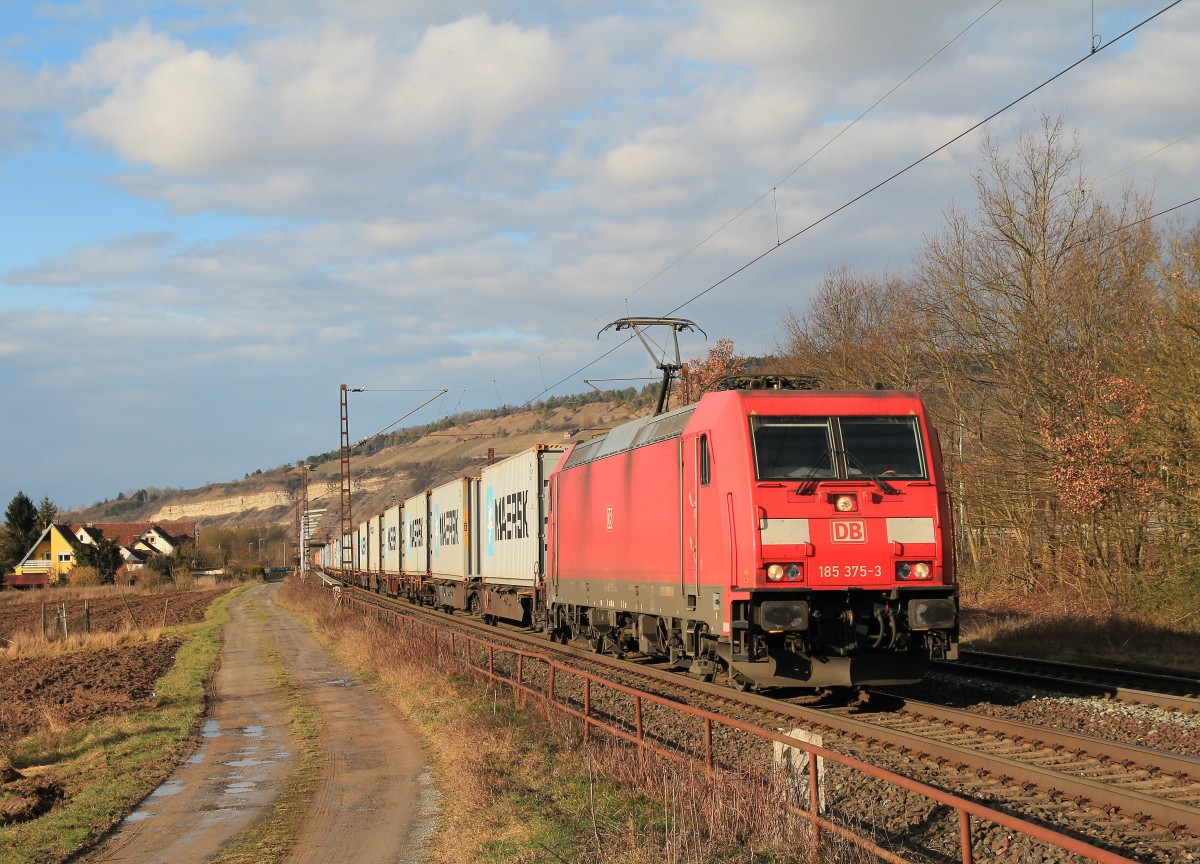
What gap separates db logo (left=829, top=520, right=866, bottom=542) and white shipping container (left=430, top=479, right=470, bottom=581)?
22038 millimetres

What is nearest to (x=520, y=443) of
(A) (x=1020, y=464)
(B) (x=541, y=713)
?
(A) (x=1020, y=464)

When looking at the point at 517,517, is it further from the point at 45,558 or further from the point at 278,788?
the point at 45,558

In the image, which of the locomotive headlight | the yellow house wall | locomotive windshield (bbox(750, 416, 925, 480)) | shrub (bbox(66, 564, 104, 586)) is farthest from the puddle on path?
the yellow house wall

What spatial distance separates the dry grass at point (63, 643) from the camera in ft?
107

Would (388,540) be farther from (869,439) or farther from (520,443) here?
(520,443)

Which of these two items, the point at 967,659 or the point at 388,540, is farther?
the point at 388,540

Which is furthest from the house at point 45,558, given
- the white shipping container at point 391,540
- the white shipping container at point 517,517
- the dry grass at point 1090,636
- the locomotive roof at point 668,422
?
the dry grass at point 1090,636

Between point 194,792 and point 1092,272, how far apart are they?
72.5ft

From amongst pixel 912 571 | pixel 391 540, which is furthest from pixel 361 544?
pixel 912 571

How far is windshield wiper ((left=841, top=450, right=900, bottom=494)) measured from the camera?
41.8 ft

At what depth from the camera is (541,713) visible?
13320mm

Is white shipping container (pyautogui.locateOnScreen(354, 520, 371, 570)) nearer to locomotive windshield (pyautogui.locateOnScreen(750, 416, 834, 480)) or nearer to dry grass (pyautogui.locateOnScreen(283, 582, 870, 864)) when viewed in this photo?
dry grass (pyautogui.locateOnScreen(283, 582, 870, 864))

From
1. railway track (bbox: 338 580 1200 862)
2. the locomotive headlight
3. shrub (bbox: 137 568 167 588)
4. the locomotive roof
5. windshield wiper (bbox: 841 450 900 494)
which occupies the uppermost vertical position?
the locomotive roof

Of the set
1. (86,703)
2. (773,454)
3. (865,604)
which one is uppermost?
(773,454)
